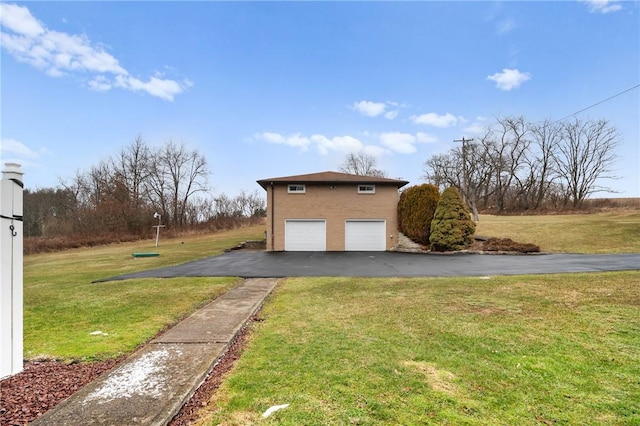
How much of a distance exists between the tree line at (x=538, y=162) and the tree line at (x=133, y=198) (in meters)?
33.1

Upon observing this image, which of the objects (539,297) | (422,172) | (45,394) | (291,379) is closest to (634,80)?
(539,297)

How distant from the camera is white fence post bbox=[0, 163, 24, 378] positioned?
2980mm

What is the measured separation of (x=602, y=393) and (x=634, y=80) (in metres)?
19.4

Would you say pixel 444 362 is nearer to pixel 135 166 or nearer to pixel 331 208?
pixel 331 208

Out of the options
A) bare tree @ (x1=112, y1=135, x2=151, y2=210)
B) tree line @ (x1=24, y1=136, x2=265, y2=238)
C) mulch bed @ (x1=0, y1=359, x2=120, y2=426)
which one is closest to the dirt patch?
mulch bed @ (x1=0, y1=359, x2=120, y2=426)

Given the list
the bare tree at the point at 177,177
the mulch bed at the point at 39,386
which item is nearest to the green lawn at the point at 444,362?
the mulch bed at the point at 39,386

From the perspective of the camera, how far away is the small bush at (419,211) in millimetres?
18125

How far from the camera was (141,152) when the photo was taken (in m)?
38.7

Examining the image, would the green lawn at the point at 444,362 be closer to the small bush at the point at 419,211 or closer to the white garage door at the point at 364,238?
the small bush at the point at 419,211

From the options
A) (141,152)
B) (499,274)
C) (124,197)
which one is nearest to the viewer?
(499,274)

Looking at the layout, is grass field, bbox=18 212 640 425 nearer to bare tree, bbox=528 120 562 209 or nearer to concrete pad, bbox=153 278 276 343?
concrete pad, bbox=153 278 276 343

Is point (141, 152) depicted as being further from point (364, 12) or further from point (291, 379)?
point (291, 379)

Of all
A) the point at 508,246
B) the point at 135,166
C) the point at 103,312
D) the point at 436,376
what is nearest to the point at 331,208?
the point at 508,246

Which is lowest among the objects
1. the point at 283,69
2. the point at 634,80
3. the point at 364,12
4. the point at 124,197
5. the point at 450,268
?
the point at 450,268
